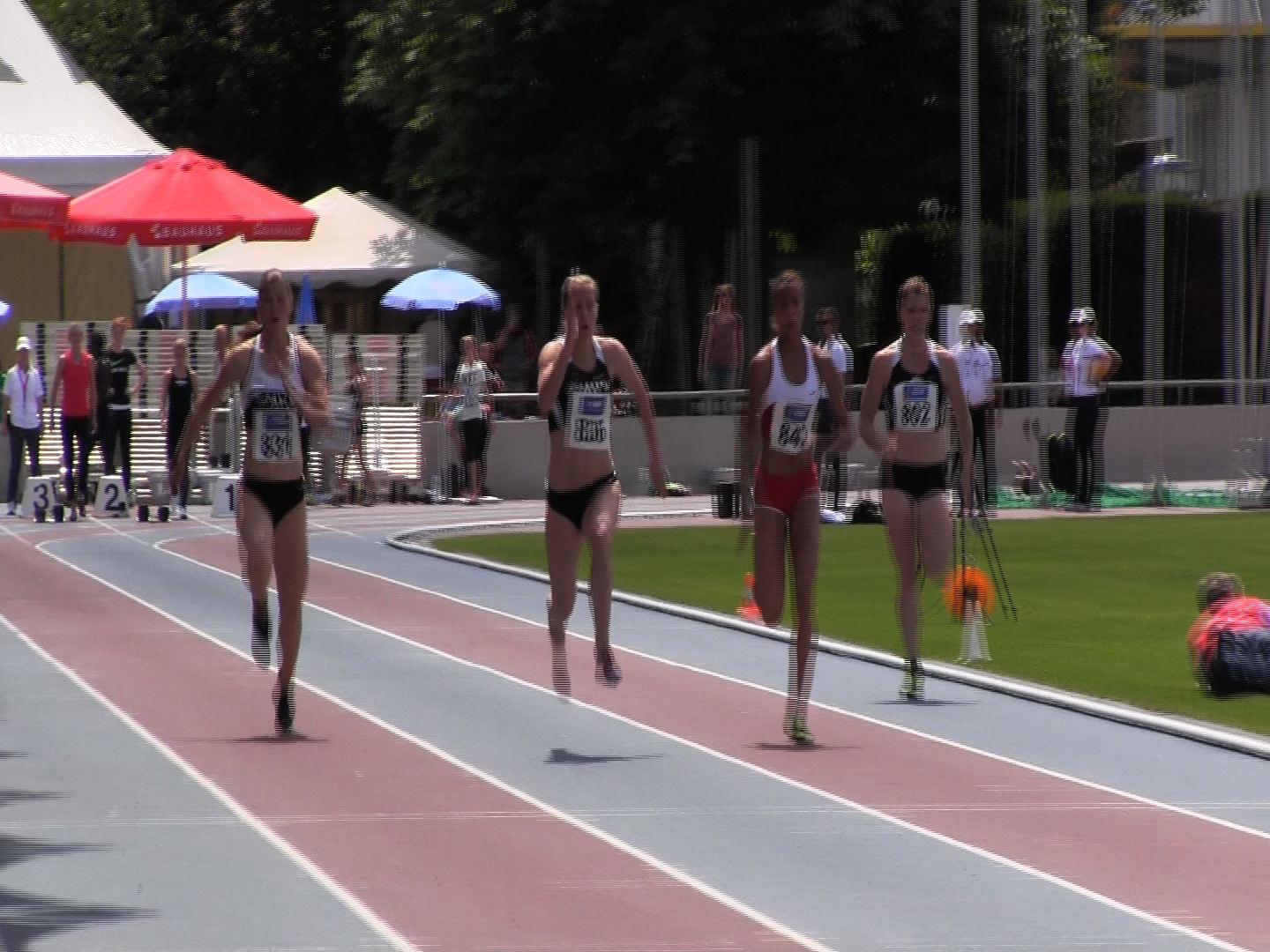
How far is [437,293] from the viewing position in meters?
33.1

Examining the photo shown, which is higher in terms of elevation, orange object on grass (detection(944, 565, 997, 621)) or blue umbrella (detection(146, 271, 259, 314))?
blue umbrella (detection(146, 271, 259, 314))

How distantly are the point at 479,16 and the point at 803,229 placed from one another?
18.8 feet

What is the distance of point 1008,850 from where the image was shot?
8.26 meters

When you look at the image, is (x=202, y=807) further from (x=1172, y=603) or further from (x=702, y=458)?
(x=702, y=458)

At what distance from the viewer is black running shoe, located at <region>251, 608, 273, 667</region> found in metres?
11.0

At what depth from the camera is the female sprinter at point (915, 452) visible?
12.0 meters

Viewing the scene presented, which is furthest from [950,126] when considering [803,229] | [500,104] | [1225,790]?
[1225,790]

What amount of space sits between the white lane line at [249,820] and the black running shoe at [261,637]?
605mm

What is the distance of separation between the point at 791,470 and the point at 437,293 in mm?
22779

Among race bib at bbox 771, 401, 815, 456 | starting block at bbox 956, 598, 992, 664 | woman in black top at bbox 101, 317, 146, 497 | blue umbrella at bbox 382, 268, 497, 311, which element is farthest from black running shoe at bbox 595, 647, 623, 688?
blue umbrella at bbox 382, 268, 497, 311

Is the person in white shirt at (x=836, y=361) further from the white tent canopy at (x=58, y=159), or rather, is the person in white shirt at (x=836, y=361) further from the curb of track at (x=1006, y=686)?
the white tent canopy at (x=58, y=159)

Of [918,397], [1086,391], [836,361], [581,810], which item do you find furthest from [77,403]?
[581,810]

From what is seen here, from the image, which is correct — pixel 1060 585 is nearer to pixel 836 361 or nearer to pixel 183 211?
pixel 836 361

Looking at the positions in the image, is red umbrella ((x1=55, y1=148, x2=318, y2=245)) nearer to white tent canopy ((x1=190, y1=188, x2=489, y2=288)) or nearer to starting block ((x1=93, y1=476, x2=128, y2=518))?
starting block ((x1=93, y1=476, x2=128, y2=518))
